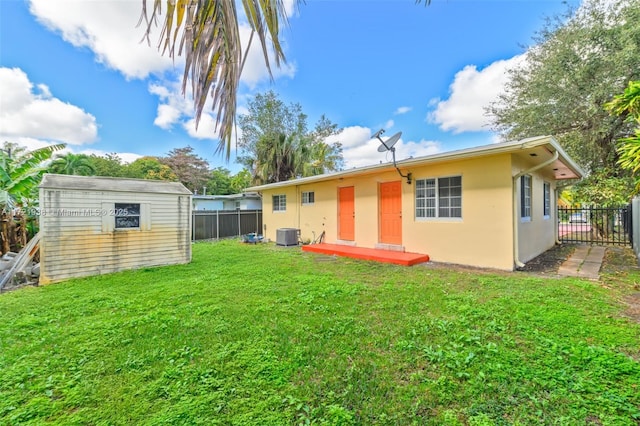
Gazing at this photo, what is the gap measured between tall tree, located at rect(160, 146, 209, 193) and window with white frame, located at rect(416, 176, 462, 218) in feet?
95.8

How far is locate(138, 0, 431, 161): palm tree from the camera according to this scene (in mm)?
1285

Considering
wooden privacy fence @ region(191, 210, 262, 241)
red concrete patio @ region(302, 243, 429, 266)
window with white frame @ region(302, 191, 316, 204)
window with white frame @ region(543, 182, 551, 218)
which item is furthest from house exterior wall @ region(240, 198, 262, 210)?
window with white frame @ region(543, 182, 551, 218)

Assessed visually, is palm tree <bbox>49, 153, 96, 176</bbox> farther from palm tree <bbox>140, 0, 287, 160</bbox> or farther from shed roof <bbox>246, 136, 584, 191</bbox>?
palm tree <bbox>140, 0, 287, 160</bbox>

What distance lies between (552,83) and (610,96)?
5.79 ft

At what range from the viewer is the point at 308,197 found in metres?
11.2

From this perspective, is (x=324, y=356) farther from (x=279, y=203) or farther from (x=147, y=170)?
(x=147, y=170)

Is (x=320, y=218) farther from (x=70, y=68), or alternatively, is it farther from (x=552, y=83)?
(x=552, y=83)

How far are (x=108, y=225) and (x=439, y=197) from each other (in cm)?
810

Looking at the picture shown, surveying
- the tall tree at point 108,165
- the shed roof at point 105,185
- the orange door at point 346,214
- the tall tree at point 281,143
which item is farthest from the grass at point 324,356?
the tall tree at point 108,165

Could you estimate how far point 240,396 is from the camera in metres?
2.03

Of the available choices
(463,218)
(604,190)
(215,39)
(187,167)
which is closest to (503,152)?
(463,218)

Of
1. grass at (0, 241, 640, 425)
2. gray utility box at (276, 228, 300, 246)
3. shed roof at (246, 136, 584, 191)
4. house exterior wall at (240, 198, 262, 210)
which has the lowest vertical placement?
grass at (0, 241, 640, 425)

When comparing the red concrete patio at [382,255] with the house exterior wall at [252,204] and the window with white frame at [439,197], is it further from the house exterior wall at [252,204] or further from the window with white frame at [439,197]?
the house exterior wall at [252,204]

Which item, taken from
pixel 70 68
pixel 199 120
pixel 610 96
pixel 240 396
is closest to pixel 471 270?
pixel 240 396
